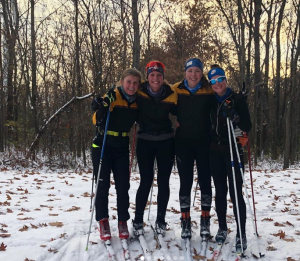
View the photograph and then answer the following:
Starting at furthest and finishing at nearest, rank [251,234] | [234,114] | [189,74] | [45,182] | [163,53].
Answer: [163,53], [45,182], [251,234], [189,74], [234,114]

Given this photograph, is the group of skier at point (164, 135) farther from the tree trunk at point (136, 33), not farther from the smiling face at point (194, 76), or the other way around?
the tree trunk at point (136, 33)

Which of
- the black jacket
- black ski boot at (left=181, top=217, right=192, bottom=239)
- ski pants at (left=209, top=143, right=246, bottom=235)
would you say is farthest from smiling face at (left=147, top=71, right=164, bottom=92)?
black ski boot at (left=181, top=217, right=192, bottom=239)

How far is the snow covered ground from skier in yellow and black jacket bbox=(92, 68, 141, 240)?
1.25 ft

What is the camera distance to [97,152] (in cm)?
377

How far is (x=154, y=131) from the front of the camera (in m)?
3.71

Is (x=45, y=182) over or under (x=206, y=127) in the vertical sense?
under

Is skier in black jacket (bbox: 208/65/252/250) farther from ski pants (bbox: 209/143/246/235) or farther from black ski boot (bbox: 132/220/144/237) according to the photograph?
black ski boot (bbox: 132/220/144/237)

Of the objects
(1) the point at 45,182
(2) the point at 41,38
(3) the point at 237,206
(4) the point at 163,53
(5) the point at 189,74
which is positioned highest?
(2) the point at 41,38

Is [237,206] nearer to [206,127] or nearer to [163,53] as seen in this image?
[206,127]

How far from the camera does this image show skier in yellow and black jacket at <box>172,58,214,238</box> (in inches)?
143

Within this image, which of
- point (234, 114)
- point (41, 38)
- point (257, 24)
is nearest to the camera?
point (234, 114)

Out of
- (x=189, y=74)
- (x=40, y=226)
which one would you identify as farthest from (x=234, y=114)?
(x=40, y=226)

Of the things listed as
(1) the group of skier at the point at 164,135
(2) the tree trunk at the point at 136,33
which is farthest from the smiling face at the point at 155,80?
(2) the tree trunk at the point at 136,33

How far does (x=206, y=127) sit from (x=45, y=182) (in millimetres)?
5632
